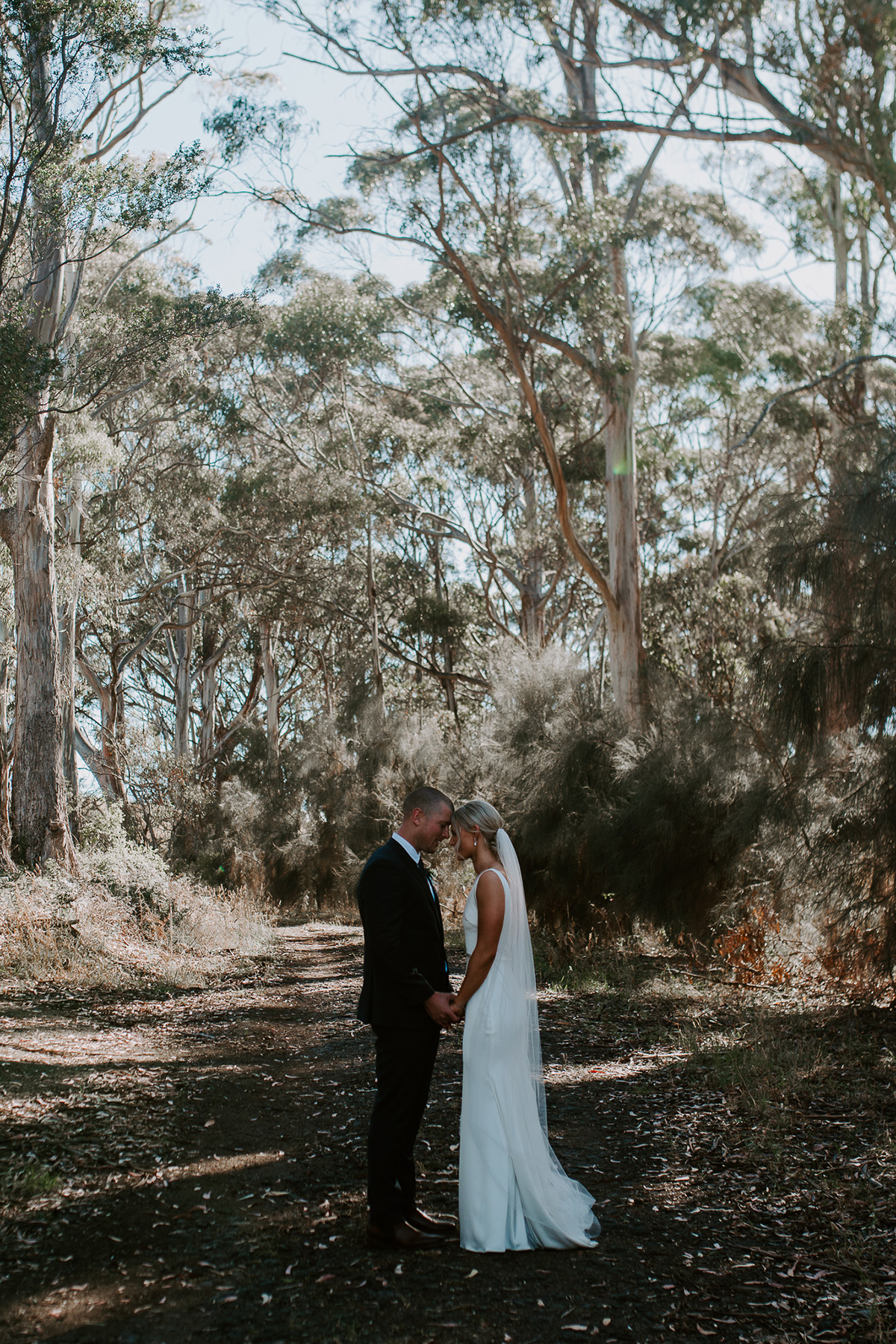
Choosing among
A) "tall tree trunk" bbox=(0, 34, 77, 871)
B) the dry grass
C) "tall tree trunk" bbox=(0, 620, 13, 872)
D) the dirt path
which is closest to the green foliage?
"tall tree trunk" bbox=(0, 34, 77, 871)

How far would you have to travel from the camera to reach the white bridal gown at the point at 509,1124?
393cm

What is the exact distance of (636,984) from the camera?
10391 mm

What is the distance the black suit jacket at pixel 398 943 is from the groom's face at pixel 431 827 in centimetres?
8

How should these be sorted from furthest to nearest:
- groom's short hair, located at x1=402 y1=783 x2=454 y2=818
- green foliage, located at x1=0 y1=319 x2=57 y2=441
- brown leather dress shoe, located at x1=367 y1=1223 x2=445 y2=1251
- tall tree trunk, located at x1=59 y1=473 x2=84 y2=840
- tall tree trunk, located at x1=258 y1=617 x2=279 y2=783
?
tall tree trunk, located at x1=258 y1=617 x2=279 y2=783
tall tree trunk, located at x1=59 y1=473 x2=84 y2=840
green foliage, located at x1=0 y1=319 x2=57 y2=441
groom's short hair, located at x1=402 y1=783 x2=454 y2=818
brown leather dress shoe, located at x1=367 y1=1223 x2=445 y2=1251

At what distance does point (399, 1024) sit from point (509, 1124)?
1.82 ft

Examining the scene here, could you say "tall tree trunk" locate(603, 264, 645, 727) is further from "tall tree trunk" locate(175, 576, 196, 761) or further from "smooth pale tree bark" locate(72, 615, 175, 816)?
"tall tree trunk" locate(175, 576, 196, 761)

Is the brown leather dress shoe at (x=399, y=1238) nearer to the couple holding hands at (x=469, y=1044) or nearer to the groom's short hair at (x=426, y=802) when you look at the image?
the couple holding hands at (x=469, y=1044)

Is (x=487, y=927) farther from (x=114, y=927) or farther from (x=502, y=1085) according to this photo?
(x=114, y=927)

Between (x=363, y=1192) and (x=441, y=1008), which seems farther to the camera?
(x=363, y=1192)

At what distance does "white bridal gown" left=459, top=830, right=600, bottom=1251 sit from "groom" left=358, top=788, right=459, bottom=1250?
0.53 ft

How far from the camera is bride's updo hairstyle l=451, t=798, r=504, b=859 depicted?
13.8 feet

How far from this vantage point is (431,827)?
4.23 meters

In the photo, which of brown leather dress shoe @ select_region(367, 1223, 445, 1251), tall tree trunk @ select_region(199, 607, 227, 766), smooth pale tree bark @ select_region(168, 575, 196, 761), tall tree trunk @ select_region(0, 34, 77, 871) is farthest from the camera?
tall tree trunk @ select_region(199, 607, 227, 766)

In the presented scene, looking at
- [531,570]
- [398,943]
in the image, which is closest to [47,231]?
[398,943]
